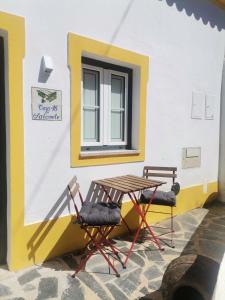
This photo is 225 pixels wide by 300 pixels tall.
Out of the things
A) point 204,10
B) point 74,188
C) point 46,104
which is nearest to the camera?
point 46,104

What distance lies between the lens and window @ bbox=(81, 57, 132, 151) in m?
4.17

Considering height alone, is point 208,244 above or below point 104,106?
below

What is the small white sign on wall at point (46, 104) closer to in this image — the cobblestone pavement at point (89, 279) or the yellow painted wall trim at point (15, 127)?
the yellow painted wall trim at point (15, 127)

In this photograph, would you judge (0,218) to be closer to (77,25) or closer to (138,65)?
(77,25)

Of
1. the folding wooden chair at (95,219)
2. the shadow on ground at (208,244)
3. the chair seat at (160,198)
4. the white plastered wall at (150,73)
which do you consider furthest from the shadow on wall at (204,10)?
the shadow on ground at (208,244)

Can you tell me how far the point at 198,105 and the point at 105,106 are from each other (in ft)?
7.88

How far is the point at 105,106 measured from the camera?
4.34m

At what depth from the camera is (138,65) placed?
4.50 m

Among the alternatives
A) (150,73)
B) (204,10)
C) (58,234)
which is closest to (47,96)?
(58,234)

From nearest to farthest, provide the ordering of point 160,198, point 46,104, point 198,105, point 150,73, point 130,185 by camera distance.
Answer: point 46,104
point 130,185
point 160,198
point 150,73
point 198,105

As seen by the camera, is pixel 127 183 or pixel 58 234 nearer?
pixel 58 234

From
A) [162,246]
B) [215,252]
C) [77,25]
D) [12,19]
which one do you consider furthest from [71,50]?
[215,252]

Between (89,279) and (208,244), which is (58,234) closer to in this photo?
(89,279)

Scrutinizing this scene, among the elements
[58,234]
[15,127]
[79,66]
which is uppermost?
[79,66]
